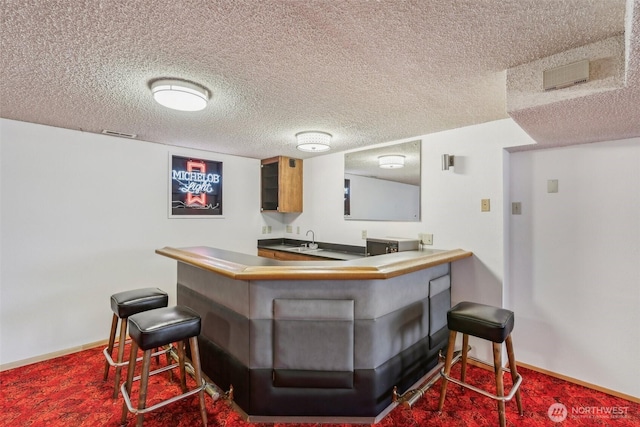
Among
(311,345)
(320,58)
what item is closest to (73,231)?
(311,345)

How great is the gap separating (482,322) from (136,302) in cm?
244

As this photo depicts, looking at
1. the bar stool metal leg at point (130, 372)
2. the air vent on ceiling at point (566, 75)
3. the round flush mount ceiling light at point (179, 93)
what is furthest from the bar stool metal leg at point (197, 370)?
the air vent on ceiling at point (566, 75)

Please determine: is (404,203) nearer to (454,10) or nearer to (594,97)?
(594,97)

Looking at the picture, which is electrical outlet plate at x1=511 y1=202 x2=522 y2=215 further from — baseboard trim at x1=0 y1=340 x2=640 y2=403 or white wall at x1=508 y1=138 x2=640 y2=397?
baseboard trim at x1=0 y1=340 x2=640 y2=403

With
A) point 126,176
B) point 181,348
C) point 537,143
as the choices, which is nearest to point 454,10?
point 537,143

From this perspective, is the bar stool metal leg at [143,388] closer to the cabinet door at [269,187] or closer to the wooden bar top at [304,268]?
the wooden bar top at [304,268]

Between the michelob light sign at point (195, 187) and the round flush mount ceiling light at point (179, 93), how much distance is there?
74.7 inches

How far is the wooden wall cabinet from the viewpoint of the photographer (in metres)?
4.34

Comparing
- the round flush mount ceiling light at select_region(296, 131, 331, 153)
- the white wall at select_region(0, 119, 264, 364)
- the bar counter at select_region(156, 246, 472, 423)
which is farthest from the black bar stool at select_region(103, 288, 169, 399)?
the round flush mount ceiling light at select_region(296, 131, 331, 153)

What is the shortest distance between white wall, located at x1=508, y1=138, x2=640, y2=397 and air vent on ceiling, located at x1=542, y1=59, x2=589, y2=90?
4.14ft

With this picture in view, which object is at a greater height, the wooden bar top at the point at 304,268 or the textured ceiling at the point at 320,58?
the textured ceiling at the point at 320,58

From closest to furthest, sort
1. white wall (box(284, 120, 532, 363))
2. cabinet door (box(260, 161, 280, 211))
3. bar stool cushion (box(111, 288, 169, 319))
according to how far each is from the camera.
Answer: bar stool cushion (box(111, 288, 169, 319)), white wall (box(284, 120, 532, 363)), cabinet door (box(260, 161, 280, 211))

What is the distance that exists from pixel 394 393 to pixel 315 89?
83.9 inches

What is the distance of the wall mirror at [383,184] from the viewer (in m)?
3.26
